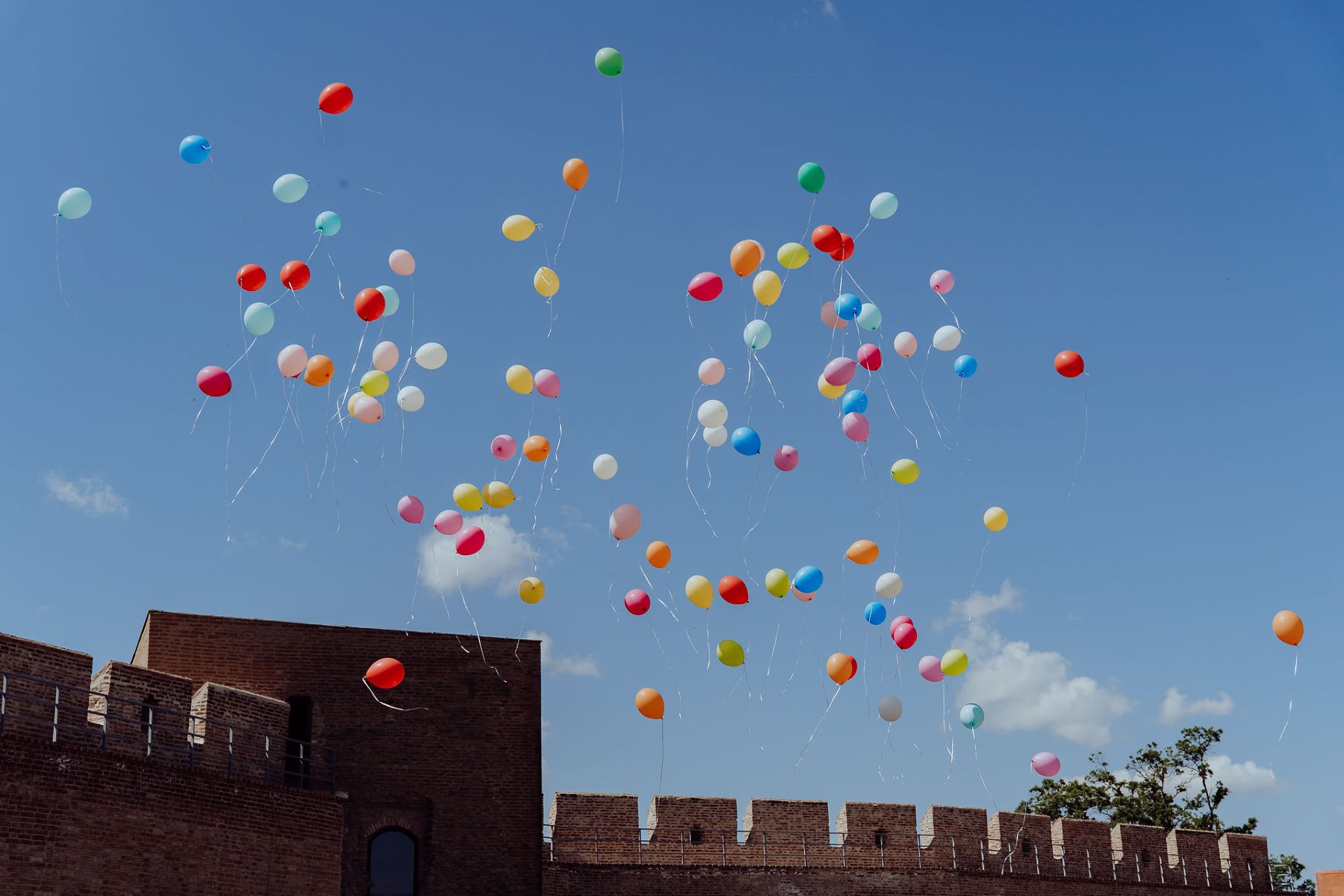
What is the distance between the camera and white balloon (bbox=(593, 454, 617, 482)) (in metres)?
18.7

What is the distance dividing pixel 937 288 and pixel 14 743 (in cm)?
1248

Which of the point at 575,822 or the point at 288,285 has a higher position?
the point at 288,285

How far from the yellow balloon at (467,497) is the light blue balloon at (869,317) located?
18.5 ft

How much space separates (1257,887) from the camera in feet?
83.4

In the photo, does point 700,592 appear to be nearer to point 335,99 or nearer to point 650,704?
point 650,704

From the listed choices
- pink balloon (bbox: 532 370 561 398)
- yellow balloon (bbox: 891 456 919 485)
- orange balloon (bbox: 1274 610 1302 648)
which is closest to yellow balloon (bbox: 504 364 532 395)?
pink balloon (bbox: 532 370 561 398)

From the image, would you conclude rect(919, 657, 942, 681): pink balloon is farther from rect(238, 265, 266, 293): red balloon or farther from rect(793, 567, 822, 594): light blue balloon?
rect(238, 265, 266, 293): red balloon

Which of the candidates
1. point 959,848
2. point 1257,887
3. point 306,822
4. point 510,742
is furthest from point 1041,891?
point 306,822

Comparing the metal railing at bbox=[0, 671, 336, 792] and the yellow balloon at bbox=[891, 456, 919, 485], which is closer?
the metal railing at bbox=[0, 671, 336, 792]

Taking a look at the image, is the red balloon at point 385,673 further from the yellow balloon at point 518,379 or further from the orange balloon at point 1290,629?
the orange balloon at point 1290,629

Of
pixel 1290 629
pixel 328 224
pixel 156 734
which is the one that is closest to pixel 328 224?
pixel 328 224

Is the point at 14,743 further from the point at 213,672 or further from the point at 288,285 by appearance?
the point at 288,285

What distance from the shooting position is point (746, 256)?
1723cm

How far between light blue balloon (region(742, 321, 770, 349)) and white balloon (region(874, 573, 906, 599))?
3720 millimetres
